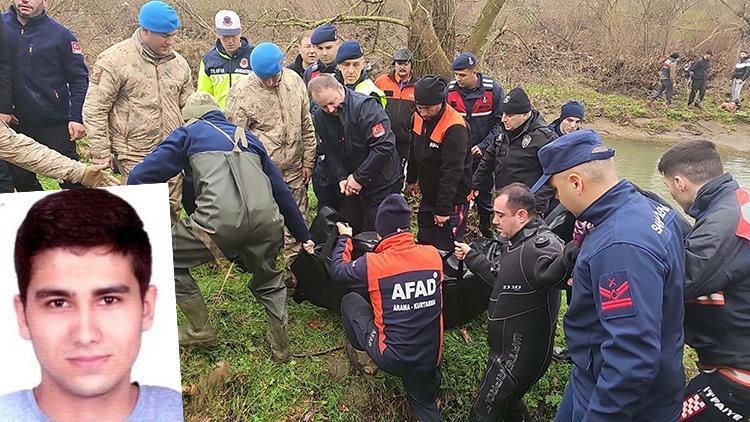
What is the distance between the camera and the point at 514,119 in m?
4.26

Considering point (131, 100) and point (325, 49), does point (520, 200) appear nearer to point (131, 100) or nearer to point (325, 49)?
point (131, 100)

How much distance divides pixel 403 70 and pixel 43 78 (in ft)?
10.4

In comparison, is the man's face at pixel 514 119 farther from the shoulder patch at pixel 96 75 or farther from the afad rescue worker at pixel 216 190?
the shoulder patch at pixel 96 75

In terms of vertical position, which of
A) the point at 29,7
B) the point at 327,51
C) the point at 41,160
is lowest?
the point at 41,160

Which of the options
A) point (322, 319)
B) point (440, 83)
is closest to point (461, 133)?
point (440, 83)

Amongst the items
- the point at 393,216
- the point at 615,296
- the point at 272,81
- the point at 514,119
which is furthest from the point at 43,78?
the point at 615,296

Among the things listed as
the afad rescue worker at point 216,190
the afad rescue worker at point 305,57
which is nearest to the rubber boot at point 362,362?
the afad rescue worker at point 216,190

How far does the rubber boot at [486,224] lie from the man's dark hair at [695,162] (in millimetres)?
3015

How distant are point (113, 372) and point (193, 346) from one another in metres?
1.84

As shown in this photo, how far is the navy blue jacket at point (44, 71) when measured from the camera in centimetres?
361

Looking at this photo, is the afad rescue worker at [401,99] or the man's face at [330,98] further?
the afad rescue worker at [401,99]

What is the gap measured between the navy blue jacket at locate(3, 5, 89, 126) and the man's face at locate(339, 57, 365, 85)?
2.11 meters

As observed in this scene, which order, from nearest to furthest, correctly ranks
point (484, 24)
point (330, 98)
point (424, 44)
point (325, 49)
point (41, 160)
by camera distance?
point (41, 160) < point (330, 98) < point (325, 49) < point (424, 44) < point (484, 24)

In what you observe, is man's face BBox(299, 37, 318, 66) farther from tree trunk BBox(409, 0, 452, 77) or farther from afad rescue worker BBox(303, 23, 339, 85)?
tree trunk BBox(409, 0, 452, 77)
